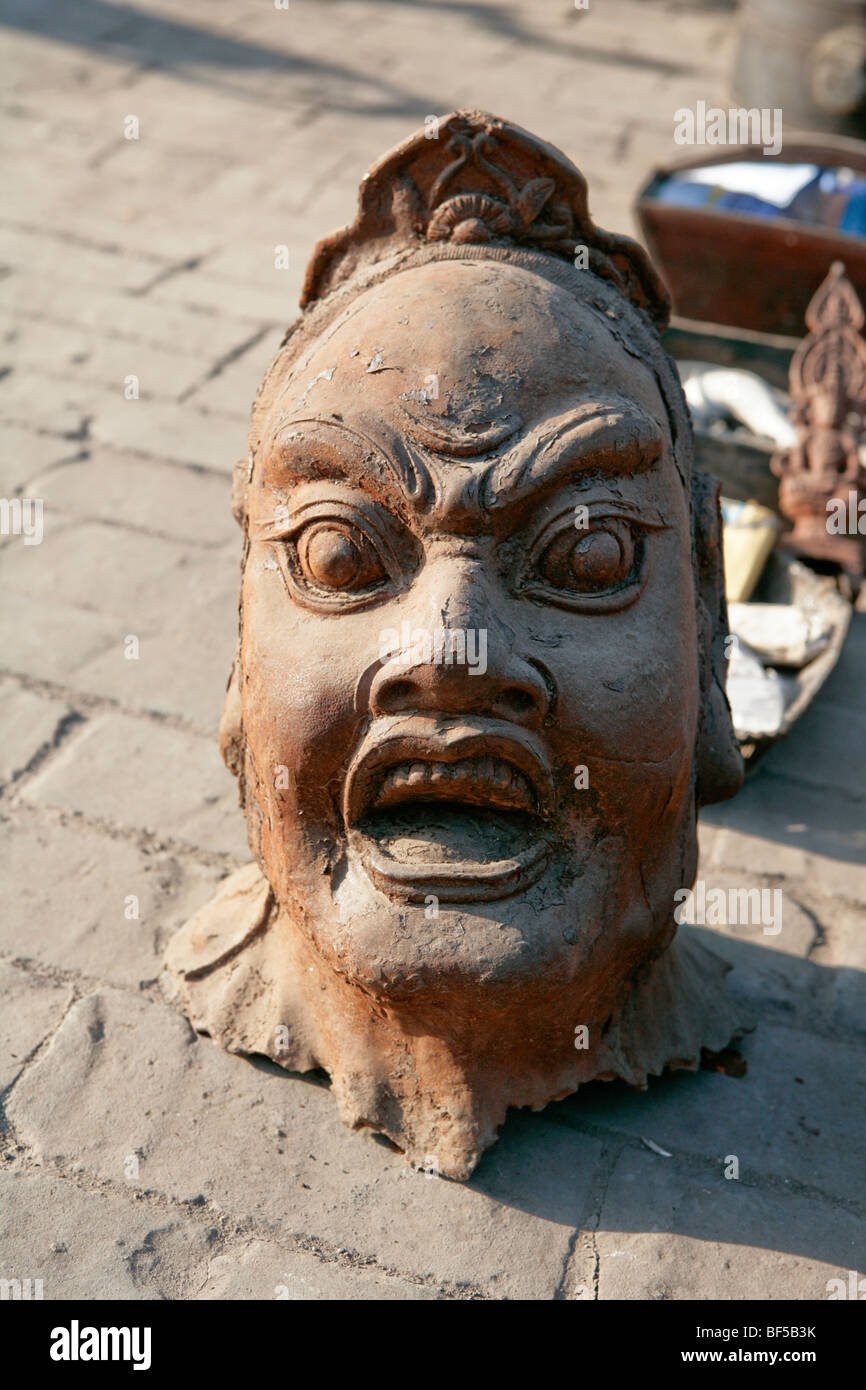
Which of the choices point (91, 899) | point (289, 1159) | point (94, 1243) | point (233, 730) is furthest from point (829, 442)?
point (94, 1243)

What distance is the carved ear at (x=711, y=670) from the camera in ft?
8.77

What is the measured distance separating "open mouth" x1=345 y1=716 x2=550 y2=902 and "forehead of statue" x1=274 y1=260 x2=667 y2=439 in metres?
0.50

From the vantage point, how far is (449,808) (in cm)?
235

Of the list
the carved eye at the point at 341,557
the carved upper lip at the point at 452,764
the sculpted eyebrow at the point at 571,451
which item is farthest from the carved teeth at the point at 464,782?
the sculpted eyebrow at the point at 571,451

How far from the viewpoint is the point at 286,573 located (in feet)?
7.91

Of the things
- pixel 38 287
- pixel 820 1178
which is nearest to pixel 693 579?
pixel 820 1178

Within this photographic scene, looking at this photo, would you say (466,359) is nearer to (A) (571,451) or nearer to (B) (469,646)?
(A) (571,451)

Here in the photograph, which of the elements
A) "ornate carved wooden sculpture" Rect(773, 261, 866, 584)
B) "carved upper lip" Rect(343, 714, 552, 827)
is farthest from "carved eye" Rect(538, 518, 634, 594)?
"ornate carved wooden sculpture" Rect(773, 261, 866, 584)

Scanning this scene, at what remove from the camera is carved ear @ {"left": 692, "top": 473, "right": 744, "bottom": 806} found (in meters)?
2.67

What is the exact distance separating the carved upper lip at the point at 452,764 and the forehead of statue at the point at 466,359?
0.47 meters

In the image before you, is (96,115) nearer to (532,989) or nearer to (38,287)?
(38,287)

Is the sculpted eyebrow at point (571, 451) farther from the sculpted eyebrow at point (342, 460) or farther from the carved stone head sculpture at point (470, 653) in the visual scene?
the sculpted eyebrow at point (342, 460)

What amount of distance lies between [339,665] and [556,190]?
979 mm

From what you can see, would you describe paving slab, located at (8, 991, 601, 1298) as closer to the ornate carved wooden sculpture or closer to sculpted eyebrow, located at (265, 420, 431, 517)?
sculpted eyebrow, located at (265, 420, 431, 517)
